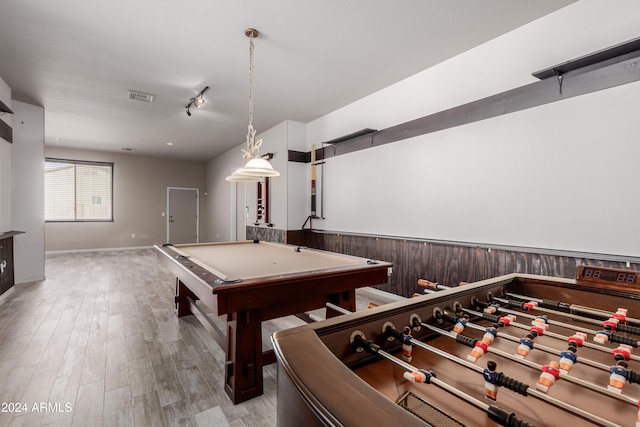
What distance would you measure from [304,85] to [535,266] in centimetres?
324

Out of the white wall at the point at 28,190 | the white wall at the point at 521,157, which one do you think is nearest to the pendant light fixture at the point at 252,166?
the white wall at the point at 521,157

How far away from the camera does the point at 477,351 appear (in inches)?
32.9

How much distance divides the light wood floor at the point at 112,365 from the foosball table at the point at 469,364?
1.14m

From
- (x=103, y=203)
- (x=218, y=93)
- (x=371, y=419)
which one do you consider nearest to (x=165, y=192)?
(x=103, y=203)

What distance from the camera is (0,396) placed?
1800 mm

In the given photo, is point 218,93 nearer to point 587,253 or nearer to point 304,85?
point 304,85

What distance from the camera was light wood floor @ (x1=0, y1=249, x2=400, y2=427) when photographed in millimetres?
1672

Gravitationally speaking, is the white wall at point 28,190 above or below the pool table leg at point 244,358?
above

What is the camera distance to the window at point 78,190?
754cm

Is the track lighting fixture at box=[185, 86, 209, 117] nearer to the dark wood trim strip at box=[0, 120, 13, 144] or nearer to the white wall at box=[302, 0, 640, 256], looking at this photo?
the dark wood trim strip at box=[0, 120, 13, 144]

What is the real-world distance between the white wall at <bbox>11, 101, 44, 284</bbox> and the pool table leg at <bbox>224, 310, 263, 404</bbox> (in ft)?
15.5

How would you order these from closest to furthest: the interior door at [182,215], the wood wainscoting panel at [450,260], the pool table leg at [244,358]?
the pool table leg at [244,358] < the wood wainscoting panel at [450,260] < the interior door at [182,215]

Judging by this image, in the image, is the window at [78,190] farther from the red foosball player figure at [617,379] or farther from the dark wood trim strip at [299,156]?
the red foosball player figure at [617,379]

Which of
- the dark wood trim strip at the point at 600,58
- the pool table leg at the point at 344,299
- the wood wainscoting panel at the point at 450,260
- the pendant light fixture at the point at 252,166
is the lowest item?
the pool table leg at the point at 344,299
